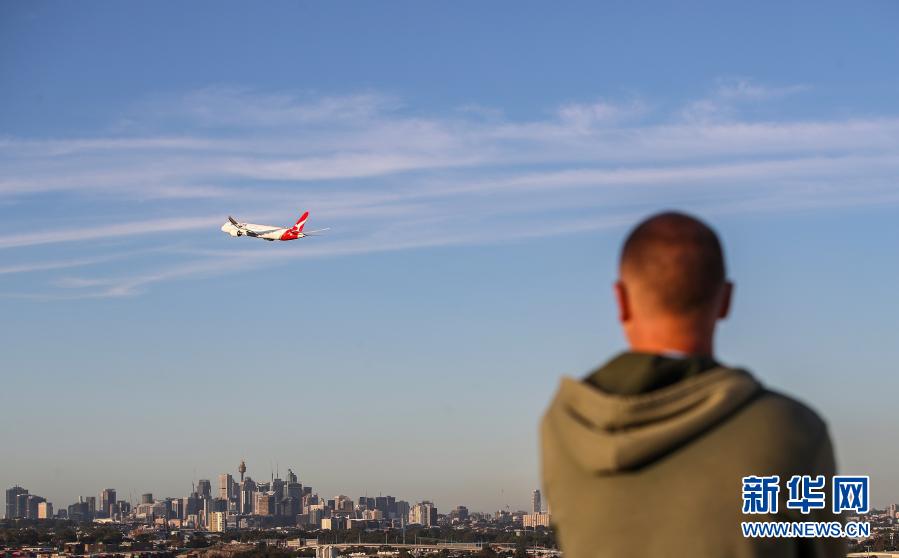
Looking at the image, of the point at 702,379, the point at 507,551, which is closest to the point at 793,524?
the point at 702,379

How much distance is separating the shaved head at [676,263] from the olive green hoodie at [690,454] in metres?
0.16

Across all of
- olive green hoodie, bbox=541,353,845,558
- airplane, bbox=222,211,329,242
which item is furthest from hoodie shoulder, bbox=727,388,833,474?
airplane, bbox=222,211,329,242

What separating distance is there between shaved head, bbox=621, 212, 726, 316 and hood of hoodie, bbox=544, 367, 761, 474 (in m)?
0.20

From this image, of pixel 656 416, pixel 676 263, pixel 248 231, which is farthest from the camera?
pixel 248 231

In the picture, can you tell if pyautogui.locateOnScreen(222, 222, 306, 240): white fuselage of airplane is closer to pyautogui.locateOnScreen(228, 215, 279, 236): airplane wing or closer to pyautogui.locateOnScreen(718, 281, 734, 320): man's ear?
pyautogui.locateOnScreen(228, 215, 279, 236): airplane wing

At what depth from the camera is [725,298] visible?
3244mm

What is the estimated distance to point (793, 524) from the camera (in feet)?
10.0

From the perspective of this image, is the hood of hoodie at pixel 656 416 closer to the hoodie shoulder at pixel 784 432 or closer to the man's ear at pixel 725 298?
the hoodie shoulder at pixel 784 432

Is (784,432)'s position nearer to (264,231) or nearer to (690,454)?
(690,454)

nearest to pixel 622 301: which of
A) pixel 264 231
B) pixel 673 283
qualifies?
pixel 673 283

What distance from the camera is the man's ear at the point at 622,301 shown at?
329 cm

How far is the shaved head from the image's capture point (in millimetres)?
3125

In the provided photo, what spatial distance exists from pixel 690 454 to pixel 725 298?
0.42 m

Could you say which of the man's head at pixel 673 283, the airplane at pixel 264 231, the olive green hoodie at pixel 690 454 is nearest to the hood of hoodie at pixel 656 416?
the olive green hoodie at pixel 690 454
